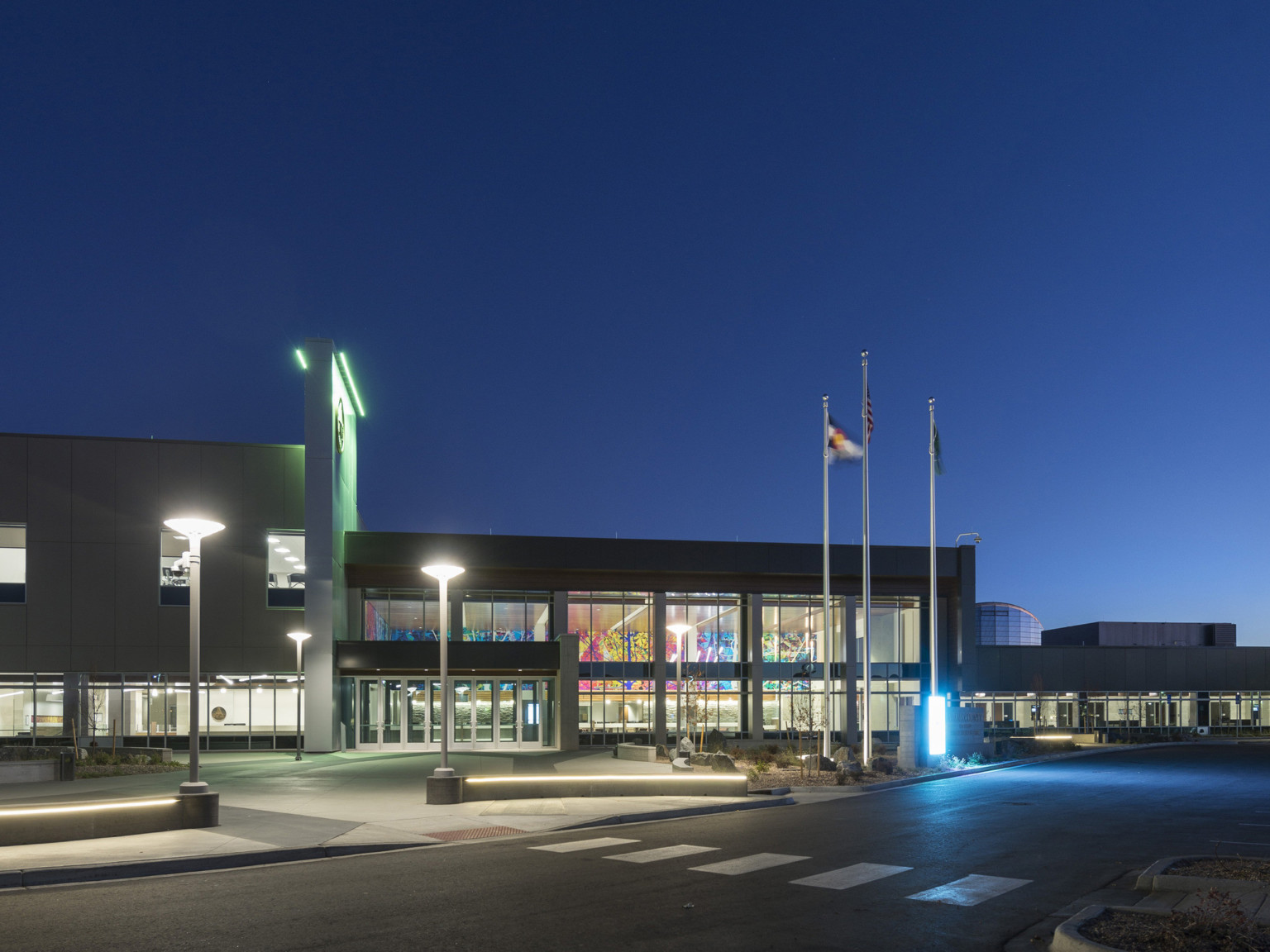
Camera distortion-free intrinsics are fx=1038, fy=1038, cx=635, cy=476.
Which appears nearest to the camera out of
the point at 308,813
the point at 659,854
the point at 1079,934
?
the point at 1079,934

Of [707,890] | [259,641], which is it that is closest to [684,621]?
[259,641]

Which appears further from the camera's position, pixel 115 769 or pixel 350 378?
pixel 350 378

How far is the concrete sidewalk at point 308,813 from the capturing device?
13609mm

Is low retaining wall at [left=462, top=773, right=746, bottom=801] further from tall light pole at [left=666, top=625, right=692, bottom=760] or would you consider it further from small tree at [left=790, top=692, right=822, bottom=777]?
small tree at [left=790, top=692, right=822, bottom=777]

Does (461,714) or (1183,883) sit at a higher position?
(1183,883)

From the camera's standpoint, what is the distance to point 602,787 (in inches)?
845

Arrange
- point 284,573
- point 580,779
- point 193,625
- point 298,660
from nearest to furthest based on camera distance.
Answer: point 193,625
point 580,779
point 298,660
point 284,573

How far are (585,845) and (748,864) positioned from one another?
2899mm

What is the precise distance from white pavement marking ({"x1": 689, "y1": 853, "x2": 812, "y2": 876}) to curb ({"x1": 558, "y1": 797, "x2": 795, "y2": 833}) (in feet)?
13.4

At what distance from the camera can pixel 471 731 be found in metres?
39.2

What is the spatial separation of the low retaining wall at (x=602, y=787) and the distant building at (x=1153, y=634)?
5968 centimetres

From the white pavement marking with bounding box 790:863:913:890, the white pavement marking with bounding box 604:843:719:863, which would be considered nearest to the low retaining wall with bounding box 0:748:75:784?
the white pavement marking with bounding box 604:843:719:863

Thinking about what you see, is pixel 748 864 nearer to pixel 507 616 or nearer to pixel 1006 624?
pixel 507 616

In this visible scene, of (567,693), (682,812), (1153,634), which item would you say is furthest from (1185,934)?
(1153,634)
